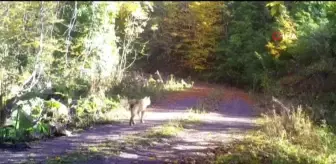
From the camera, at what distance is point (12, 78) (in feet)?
41.5

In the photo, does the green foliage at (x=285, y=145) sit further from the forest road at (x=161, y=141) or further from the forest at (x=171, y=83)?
the forest road at (x=161, y=141)

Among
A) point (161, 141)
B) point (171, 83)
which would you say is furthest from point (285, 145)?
point (171, 83)

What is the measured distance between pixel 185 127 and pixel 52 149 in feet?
11.8

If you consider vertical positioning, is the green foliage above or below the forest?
below

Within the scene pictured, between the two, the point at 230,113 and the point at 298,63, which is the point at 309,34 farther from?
the point at 230,113

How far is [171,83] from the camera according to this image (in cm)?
2202

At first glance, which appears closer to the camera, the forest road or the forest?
the forest road

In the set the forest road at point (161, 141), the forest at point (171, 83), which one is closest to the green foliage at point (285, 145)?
the forest at point (171, 83)

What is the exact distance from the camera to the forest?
8.49 m

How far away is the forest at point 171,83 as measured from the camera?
849 cm

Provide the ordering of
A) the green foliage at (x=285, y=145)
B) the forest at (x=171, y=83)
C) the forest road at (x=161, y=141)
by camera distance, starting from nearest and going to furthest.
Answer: the green foliage at (x=285, y=145)
the forest road at (x=161, y=141)
the forest at (x=171, y=83)

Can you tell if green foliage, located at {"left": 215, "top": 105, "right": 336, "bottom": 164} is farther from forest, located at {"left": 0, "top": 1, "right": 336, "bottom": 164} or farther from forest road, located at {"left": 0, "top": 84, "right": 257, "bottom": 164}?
forest road, located at {"left": 0, "top": 84, "right": 257, "bottom": 164}

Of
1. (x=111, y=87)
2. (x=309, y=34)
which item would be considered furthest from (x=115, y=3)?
(x=309, y=34)

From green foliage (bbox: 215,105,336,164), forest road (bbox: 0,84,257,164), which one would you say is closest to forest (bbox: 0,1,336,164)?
green foliage (bbox: 215,105,336,164)
